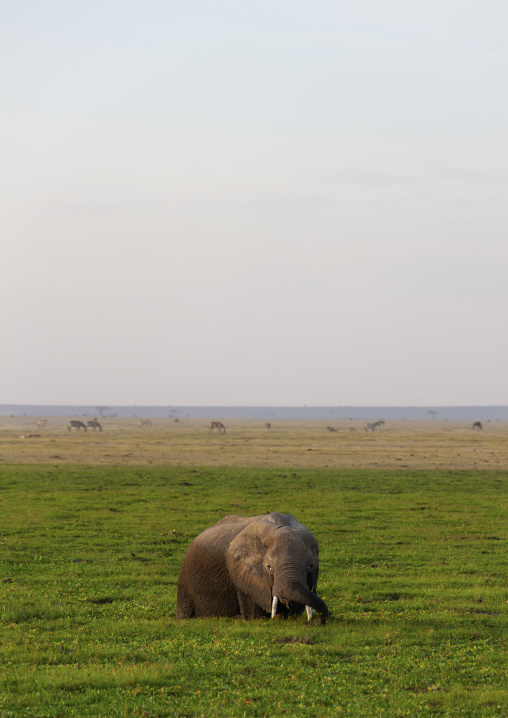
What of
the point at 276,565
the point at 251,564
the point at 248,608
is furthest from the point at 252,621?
the point at 276,565

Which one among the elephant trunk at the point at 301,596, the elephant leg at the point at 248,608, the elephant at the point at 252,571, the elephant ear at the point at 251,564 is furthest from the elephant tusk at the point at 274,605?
the elephant leg at the point at 248,608

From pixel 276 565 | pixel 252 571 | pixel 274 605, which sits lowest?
pixel 274 605

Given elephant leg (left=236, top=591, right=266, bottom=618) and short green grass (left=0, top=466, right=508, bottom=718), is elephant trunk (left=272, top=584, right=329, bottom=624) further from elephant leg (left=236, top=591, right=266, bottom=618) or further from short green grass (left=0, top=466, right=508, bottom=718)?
elephant leg (left=236, top=591, right=266, bottom=618)

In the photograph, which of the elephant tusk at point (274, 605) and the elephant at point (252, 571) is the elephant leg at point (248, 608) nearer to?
the elephant at point (252, 571)

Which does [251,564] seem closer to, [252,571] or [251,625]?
[252,571]

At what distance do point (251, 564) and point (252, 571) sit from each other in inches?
5.1

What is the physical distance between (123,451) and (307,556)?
61.3m

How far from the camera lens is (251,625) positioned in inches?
529

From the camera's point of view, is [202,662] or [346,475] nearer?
[202,662]

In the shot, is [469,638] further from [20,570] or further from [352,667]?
[20,570]

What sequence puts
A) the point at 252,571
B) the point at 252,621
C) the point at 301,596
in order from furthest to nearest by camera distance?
the point at 252,621
the point at 252,571
the point at 301,596

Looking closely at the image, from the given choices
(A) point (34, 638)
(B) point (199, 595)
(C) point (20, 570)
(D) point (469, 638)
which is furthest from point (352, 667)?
(C) point (20, 570)

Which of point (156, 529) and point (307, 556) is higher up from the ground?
point (307, 556)

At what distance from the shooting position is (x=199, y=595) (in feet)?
48.2
